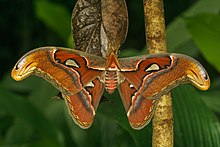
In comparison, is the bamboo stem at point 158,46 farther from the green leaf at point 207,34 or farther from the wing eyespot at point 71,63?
the green leaf at point 207,34

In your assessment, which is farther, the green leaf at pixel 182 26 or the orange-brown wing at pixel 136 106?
the green leaf at pixel 182 26

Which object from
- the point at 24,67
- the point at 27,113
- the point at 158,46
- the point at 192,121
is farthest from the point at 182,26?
the point at 24,67

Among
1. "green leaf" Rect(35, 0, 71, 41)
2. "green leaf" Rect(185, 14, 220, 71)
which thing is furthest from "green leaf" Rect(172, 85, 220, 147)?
"green leaf" Rect(35, 0, 71, 41)

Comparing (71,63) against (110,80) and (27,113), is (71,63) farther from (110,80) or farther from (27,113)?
(27,113)

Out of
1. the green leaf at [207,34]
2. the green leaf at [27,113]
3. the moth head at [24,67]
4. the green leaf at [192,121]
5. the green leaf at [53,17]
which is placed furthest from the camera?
the green leaf at [53,17]

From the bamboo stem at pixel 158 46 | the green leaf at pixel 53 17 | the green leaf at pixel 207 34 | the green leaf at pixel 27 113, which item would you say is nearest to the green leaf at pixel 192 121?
the green leaf at pixel 207 34
